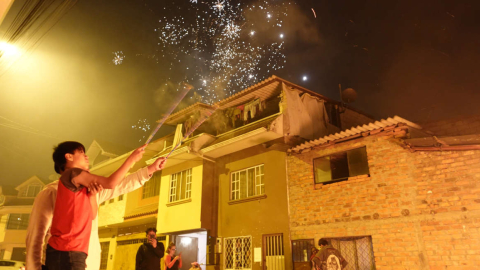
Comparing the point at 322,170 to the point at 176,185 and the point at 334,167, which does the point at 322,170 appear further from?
the point at 176,185

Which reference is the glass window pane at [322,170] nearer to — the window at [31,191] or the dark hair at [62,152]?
the dark hair at [62,152]

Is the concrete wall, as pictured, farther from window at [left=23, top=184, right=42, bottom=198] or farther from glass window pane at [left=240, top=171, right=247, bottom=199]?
window at [left=23, top=184, right=42, bottom=198]

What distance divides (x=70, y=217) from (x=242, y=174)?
13166 mm

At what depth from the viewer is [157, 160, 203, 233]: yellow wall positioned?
52.0ft

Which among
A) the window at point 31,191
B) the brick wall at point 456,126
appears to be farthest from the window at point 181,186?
the window at point 31,191

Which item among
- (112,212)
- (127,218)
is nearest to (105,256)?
(112,212)

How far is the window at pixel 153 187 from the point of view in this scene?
792 inches

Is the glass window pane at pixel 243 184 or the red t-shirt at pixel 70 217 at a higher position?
the glass window pane at pixel 243 184

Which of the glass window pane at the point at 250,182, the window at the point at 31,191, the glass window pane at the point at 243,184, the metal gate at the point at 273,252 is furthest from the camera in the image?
the window at the point at 31,191

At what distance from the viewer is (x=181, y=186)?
57.2 feet

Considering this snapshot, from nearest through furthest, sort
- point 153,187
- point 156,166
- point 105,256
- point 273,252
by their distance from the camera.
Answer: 1. point 156,166
2. point 273,252
3. point 153,187
4. point 105,256

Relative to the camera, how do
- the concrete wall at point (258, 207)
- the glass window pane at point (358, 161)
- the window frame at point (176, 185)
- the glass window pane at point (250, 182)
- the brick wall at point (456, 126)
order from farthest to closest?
1. the window frame at point (176, 185)
2. the glass window pane at point (250, 182)
3. the concrete wall at point (258, 207)
4. the glass window pane at point (358, 161)
5. the brick wall at point (456, 126)

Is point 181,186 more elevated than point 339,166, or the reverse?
point 181,186

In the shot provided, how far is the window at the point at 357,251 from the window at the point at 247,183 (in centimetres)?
424
